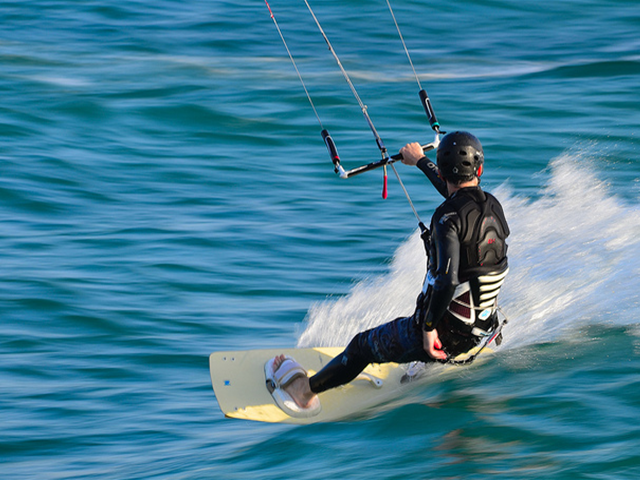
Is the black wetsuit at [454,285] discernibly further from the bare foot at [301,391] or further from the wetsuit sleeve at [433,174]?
the bare foot at [301,391]

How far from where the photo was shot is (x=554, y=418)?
4.61 meters

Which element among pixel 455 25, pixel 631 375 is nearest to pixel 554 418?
pixel 631 375

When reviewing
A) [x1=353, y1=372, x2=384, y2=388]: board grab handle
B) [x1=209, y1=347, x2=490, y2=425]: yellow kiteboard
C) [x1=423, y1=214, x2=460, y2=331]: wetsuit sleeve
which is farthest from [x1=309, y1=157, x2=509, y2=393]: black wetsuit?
[x1=353, y1=372, x2=384, y2=388]: board grab handle

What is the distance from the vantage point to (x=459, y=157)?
492cm

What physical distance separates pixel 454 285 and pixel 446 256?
0.16 m

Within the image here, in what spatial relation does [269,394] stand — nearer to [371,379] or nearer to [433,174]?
[371,379]

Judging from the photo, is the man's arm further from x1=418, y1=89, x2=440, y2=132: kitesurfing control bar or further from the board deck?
the board deck

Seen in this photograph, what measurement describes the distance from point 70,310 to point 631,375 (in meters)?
4.56

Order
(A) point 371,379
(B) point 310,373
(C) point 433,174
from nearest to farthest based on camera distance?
(C) point 433,174, (A) point 371,379, (B) point 310,373

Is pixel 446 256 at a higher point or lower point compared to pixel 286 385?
higher

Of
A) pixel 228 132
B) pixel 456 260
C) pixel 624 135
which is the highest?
pixel 456 260

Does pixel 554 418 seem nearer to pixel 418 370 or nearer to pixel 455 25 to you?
pixel 418 370

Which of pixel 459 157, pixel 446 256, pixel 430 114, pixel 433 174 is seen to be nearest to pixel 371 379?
pixel 433 174

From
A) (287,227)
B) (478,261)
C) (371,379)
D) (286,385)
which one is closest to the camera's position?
(478,261)
